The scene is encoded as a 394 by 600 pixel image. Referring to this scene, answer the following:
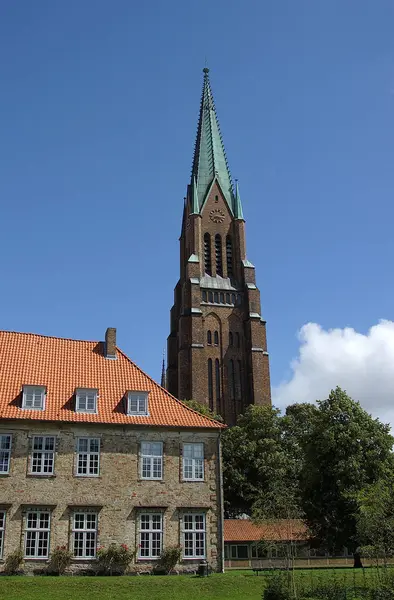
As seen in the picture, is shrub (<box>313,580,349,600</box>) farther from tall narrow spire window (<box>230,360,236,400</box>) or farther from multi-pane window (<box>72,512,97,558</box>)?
tall narrow spire window (<box>230,360,236,400</box>)

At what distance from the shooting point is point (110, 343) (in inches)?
1507

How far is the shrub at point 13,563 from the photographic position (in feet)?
98.1

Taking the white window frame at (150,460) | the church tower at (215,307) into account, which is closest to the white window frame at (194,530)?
the white window frame at (150,460)

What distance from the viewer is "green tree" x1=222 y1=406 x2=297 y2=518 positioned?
58.4 meters

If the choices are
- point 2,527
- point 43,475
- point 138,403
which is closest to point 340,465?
point 138,403

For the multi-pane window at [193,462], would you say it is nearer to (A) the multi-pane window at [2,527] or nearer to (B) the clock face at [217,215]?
(A) the multi-pane window at [2,527]

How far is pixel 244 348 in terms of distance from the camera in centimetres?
8581

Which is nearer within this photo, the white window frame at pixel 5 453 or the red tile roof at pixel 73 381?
the white window frame at pixel 5 453

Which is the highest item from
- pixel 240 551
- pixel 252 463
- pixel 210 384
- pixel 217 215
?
pixel 217 215

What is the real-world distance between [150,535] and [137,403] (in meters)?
6.79

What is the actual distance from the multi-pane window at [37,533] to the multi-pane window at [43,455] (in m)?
2.00

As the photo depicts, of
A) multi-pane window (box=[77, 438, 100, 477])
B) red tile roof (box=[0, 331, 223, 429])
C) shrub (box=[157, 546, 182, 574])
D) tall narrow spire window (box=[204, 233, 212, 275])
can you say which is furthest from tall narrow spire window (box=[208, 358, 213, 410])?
shrub (box=[157, 546, 182, 574])

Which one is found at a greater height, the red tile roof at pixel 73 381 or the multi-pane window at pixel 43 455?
the red tile roof at pixel 73 381

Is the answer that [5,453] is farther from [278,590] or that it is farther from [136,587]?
[278,590]
